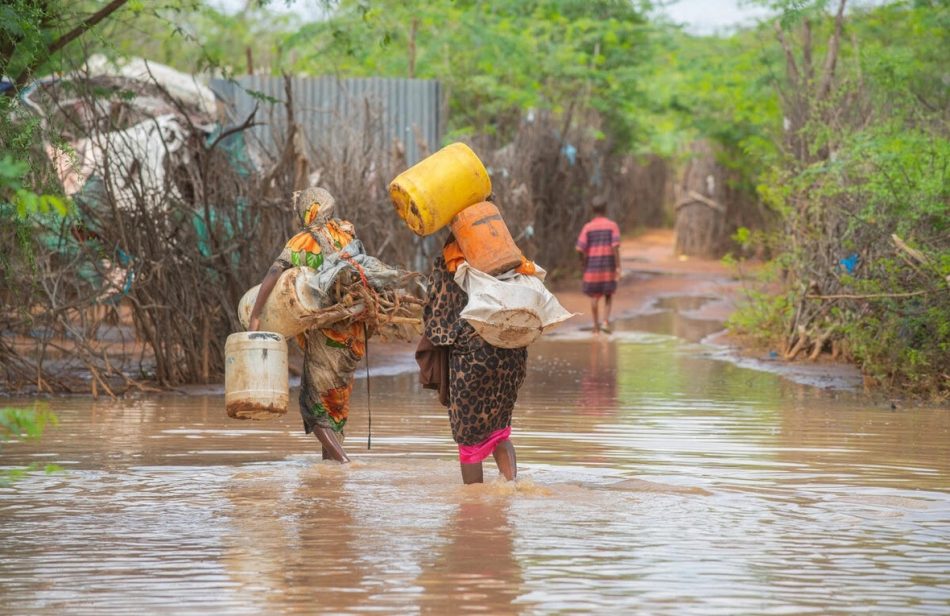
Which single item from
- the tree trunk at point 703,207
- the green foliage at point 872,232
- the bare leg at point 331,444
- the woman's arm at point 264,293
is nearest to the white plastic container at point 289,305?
the woman's arm at point 264,293

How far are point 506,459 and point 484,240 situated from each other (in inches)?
42.1

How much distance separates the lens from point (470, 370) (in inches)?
248

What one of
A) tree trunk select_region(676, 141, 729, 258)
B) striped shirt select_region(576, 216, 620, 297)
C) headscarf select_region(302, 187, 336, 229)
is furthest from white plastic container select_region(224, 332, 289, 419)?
tree trunk select_region(676, 141, 729, 258)

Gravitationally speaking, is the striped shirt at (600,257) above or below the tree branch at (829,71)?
below

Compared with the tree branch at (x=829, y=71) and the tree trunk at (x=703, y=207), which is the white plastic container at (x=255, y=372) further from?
the tree trunk at (x=703, y=207)

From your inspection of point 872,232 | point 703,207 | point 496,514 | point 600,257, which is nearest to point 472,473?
point 496,514

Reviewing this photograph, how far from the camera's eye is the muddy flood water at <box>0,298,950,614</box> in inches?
188

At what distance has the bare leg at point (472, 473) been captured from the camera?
658cm

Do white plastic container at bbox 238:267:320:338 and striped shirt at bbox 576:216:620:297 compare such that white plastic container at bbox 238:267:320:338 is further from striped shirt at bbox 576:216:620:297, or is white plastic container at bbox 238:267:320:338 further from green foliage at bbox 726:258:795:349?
striped shirt at bbox 576:216:620:297

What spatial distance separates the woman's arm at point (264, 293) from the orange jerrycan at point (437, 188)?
4.17ft

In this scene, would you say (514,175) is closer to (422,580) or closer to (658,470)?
(658,470)

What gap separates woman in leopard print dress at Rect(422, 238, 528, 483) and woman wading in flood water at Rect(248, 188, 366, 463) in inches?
43.2

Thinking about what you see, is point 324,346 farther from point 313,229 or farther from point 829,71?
point 829,71

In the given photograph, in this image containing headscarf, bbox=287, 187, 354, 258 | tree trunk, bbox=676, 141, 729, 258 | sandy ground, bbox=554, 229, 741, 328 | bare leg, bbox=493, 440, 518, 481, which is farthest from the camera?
tree trunk, bbox=676, 141, 729, 258
